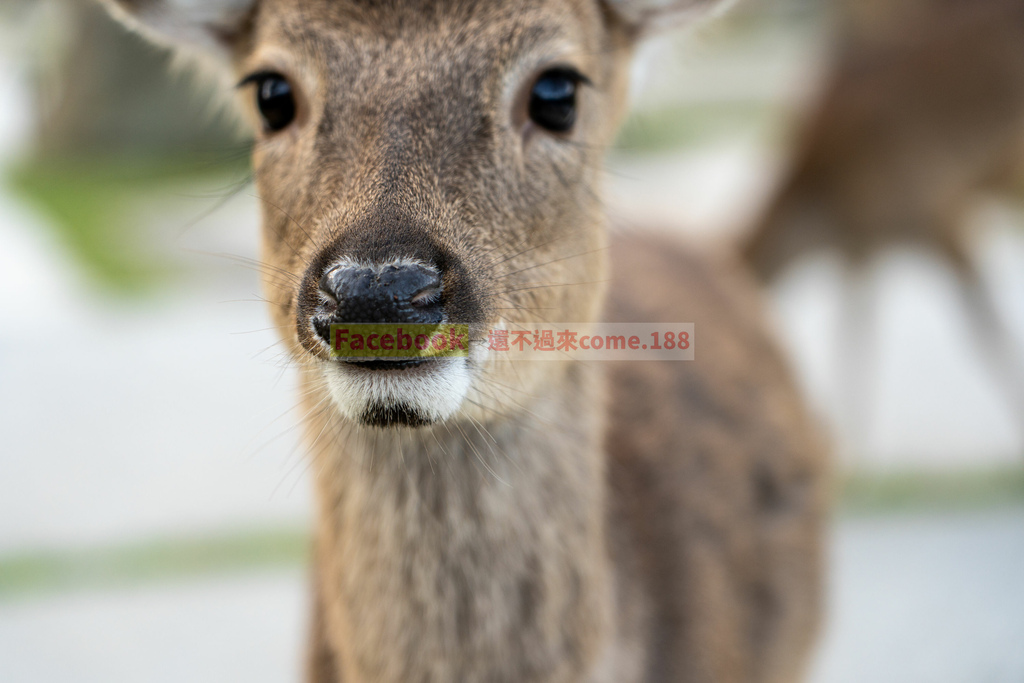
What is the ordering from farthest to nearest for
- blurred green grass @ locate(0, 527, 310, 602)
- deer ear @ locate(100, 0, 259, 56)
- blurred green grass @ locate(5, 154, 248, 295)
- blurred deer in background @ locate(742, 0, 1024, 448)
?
blurred green grass @ locate(5, 154, 248, 295)
blurred deer in background @ locate(742, 0, 1024, 448)
blurred green grass @ locate(0, 527, 310, 602)
deer ear @ locate(100, 0, 259, 56)

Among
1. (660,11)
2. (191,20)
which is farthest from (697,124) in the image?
(191,20)

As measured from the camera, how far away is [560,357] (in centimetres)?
178

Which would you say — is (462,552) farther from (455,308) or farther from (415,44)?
(415,44)

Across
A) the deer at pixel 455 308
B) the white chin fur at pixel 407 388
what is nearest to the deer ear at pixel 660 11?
the deer at pixel 455 308

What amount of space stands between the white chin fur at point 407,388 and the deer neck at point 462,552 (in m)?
0.22

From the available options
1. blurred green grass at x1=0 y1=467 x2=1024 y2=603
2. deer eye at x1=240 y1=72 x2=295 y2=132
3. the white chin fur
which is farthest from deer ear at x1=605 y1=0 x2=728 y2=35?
blurred green grass at x1=0 y1=467 x2=1024 y2=603

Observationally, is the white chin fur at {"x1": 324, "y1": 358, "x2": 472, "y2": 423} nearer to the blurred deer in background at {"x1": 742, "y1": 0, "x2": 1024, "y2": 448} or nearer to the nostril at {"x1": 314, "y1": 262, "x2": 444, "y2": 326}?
the nostril at {"x1": 314, "y1": 262, "x2": 444, "y2": 326}

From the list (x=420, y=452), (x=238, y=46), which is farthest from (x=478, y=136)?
(x=238, y=46)

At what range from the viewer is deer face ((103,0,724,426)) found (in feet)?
4.49

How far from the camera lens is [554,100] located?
68.5 inches

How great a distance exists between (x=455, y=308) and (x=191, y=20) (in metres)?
1.10

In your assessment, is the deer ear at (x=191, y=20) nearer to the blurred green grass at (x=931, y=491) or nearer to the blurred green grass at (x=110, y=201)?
the blurred green grass at (x=931, y=491)

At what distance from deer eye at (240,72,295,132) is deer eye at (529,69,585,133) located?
1.63ft

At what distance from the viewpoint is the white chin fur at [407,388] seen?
1363mm
